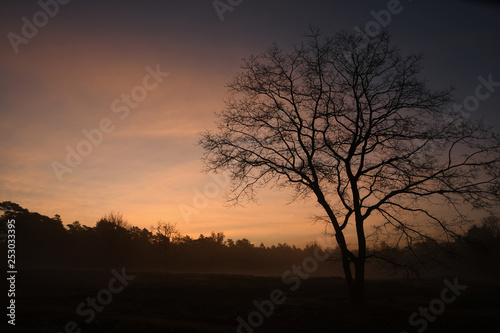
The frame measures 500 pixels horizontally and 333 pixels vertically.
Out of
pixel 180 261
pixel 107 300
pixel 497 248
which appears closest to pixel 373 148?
pixel 107 300

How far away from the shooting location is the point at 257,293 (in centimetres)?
2159

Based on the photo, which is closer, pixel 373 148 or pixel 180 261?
pixel 373 148

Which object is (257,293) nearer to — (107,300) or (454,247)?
(107,300)

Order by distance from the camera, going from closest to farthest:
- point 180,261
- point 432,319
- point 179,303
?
point 432,319 < point 179,303 < point 180,261

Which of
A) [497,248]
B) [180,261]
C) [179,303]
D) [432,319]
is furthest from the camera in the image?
[180,261]

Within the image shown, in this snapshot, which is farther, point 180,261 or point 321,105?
point 180,261

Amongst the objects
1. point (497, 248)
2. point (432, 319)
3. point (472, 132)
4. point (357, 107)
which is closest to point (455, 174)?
point (472, 132)

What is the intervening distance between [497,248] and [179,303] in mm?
75616

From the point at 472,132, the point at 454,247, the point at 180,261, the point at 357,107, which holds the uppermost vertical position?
the point at 357,107

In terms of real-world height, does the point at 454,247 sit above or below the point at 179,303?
above

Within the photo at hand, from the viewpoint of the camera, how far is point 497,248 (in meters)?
64.8

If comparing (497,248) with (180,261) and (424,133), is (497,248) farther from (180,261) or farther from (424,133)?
(180,261)

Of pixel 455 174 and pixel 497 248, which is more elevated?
pixel 455 174

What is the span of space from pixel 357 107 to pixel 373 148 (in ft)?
7.52
